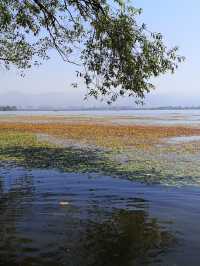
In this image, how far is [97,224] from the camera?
11961 millimetres

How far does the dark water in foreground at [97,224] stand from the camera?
31.1 ft

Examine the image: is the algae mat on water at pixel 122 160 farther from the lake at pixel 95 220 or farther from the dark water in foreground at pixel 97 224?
the dark water in foreground at pixel 97 224

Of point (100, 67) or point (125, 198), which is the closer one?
point (125, 198)

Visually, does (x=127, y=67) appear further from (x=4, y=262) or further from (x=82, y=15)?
(x=4, y=262)

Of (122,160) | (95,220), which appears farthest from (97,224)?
(122,160)

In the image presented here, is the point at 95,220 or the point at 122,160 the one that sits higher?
the point at 95,220

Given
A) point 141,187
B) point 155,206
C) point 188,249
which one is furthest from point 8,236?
point 141,187

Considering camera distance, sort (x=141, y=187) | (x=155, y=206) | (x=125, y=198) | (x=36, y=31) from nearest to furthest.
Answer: (x=155, y=206) → (x=125, y=198) → (x=141, y=187) → (x=36, y=31)

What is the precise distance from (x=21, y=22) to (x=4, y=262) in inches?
541

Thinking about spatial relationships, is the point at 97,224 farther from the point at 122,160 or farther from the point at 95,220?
the point at 122,160

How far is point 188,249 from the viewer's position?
392 inches

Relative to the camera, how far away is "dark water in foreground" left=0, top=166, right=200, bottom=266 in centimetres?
947

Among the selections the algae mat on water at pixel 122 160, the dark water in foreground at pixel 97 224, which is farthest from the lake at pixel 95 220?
the algae mat on water at pixel 122 160

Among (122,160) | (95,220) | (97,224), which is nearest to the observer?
(97,224)
